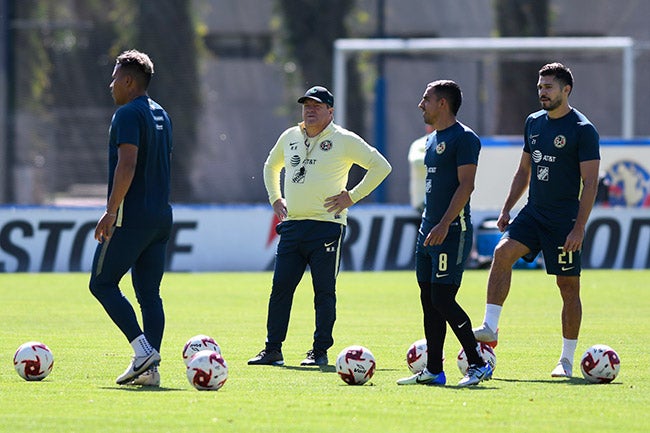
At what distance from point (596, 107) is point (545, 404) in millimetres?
25947

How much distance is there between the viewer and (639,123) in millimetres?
31359

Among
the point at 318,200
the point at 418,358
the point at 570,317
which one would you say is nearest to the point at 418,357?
the point at 418,358

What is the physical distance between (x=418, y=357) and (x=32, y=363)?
9.18 feet

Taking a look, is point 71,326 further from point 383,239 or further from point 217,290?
point 383,239

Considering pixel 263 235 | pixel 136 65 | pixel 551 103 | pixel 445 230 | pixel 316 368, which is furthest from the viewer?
pixel 263 235

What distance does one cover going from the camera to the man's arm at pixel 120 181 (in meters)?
9.45

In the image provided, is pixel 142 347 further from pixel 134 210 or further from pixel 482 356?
pixel 482 356

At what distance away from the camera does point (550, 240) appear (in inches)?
415

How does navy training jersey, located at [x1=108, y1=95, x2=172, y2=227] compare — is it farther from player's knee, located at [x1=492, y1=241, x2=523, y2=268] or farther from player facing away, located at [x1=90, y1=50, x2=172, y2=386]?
player's knee, located at [x1=492, y1=241, x2=523, y2=268]

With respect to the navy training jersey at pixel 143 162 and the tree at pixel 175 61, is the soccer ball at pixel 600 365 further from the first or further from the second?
the tree at pixel 175 61

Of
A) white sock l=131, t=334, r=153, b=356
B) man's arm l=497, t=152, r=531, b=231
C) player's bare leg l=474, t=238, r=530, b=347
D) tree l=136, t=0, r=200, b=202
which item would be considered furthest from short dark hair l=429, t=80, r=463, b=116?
tree l=136, t=0, r=200, b=202

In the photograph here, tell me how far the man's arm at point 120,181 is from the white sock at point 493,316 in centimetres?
291

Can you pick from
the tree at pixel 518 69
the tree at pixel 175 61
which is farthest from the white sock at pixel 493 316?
the tree at pixel 518 69

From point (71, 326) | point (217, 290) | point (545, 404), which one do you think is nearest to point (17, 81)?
point (217, 290)
